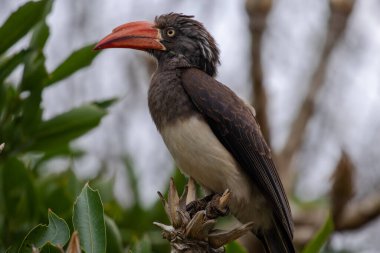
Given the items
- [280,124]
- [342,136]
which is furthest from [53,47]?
[342,136]

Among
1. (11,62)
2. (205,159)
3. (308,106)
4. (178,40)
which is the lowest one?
(308,106)

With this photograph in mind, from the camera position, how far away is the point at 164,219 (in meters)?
4.82

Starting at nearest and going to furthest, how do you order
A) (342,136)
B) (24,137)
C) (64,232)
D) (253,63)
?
(64,232) < (24,137) < (253,63) < (342,136)

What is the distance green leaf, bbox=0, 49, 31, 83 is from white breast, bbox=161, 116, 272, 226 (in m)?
0.82

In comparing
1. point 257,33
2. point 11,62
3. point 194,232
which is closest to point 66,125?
point 11,62

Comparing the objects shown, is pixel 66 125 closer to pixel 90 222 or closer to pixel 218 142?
pixel 218 142

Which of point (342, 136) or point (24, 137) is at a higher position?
point (24, 137)

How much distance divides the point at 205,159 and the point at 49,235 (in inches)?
48.6

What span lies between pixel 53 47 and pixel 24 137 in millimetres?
7666

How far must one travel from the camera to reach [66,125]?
404 centimetres

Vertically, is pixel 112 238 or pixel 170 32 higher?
pixel 170 32

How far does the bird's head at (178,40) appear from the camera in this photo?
4.27 meters

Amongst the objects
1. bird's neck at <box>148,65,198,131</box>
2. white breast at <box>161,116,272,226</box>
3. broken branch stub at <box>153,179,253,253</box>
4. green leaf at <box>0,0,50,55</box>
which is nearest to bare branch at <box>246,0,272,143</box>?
bird's neck at <box>148,65,198,131</box>

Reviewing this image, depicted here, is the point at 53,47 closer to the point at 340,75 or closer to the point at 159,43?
the point at 340,75
